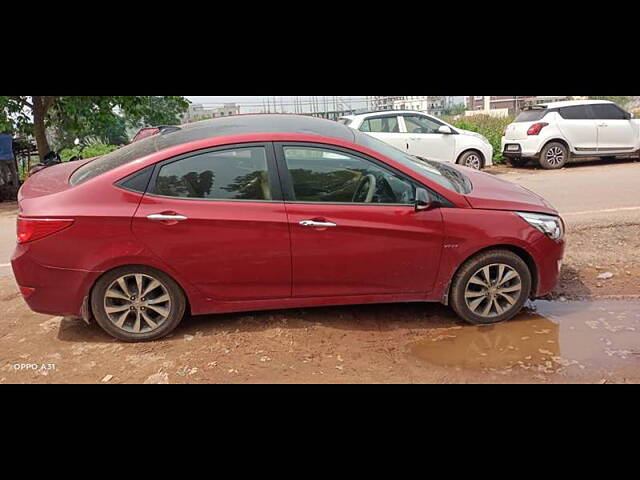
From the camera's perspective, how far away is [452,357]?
3.52 metres

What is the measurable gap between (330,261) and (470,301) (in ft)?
4.07

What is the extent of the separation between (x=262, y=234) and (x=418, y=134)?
7421mm

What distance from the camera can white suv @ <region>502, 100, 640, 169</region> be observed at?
11078 millimetres

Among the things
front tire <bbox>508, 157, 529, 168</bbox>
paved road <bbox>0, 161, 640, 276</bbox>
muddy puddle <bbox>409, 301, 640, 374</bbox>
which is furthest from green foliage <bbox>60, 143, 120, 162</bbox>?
muddy puddle <bbox>409, 301, 640, 374</bbox>

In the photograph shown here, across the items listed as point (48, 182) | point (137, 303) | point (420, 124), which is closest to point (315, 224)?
point (137, 303)

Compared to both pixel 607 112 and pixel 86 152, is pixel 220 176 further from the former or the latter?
pixel 86 152

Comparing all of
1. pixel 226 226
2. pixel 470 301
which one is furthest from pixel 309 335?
pixel 470 301

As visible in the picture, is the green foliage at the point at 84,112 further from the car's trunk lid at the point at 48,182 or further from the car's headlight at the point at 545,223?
the car's headlight at the point at 545,223

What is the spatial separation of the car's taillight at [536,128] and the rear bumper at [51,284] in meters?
10.6

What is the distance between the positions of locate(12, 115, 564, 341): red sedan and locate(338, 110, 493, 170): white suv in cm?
635

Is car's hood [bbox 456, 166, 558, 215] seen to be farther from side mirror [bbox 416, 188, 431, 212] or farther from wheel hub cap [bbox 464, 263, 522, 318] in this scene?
wheel hub cap [bbox 464, 263, 522, 318]

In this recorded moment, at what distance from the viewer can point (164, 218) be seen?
3400mm

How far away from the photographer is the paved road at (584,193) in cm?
638

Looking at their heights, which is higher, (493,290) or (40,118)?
(40,118)
